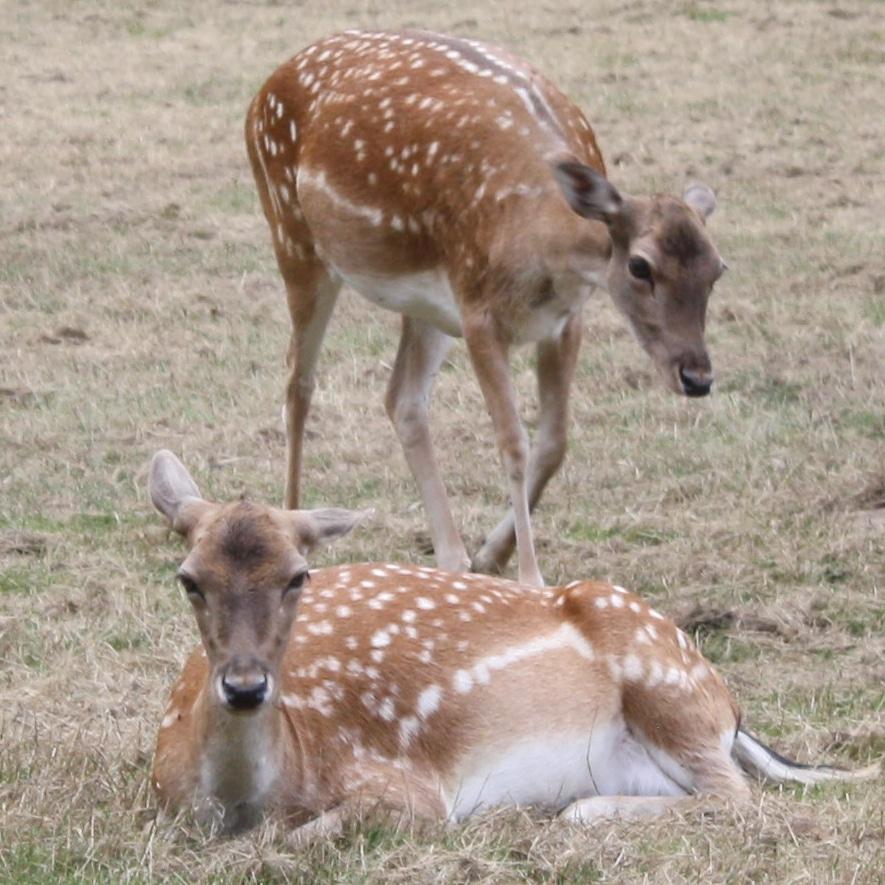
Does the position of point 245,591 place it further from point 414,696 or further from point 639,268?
point 639,268

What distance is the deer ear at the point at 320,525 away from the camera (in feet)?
14.0

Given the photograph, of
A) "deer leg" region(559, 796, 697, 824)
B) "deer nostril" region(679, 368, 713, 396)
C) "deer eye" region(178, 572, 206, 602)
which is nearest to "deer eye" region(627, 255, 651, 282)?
"deer nostril" region(679, 368, 713, 396)

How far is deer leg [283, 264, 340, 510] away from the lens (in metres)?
7.41

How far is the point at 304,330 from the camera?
742 centimetres

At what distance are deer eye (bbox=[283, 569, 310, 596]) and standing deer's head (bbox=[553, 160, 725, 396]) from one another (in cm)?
230

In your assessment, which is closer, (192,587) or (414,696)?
(192,587)

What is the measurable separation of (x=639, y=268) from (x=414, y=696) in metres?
2.05

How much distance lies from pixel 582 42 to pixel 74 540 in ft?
32.5

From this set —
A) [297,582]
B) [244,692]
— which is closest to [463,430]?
[297,582]

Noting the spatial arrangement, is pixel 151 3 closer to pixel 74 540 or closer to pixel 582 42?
pixel 582 42

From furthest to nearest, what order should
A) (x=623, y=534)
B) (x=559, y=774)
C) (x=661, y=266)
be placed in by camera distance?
(x=623, y=534)
(x=661, y=266)
(x=559, y=774)

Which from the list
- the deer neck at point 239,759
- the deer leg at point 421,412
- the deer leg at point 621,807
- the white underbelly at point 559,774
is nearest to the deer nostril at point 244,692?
the deer neck at point 239,759

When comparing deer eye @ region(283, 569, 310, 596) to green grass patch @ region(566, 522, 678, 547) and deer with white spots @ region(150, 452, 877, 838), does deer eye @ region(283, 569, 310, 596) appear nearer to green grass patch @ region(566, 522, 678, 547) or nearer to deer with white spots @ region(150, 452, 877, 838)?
deer with white spots @ region(150, 452, 877, 838)

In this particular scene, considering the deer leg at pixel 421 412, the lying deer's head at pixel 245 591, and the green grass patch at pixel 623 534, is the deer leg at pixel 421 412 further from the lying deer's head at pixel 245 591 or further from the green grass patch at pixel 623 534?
the lying deer's head at pixel 245 591
